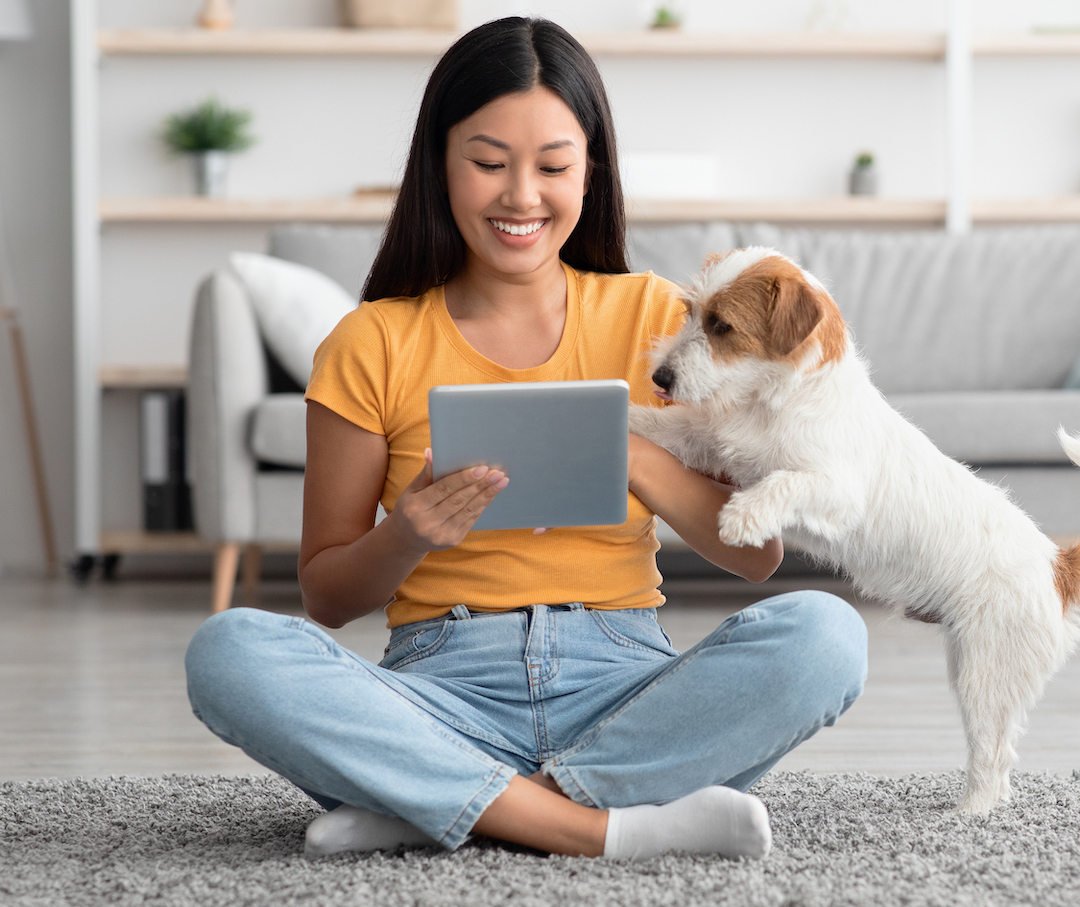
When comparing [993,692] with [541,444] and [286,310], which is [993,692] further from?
[286,310]

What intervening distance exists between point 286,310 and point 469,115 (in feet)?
6.74

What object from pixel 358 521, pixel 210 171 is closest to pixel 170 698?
pixel 358 521

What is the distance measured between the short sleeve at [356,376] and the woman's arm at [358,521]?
2 cm

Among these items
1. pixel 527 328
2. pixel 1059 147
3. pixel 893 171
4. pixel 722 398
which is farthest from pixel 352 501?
pixel 1059 147

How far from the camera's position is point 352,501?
1.53m

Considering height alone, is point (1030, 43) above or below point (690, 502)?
above

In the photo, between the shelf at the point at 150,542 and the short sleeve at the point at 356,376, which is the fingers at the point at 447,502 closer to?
the short sleeve at the point at 356,376

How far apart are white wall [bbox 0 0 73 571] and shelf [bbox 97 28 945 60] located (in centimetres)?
34

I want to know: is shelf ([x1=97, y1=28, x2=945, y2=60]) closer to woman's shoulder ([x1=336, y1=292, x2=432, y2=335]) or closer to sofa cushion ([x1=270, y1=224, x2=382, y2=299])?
sofa cushion ([x1=270, y1=224, x2=382, y2=299])

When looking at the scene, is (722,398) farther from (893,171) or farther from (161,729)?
(893,171)

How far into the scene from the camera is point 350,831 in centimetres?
131

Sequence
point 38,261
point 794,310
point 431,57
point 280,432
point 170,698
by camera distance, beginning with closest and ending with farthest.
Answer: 1. point 794,310
2. point 170,698
3. point 280,432
4. point 431,57
5. point 38,261

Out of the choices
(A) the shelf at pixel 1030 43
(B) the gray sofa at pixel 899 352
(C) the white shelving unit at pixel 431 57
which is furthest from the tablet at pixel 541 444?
(A) the shelf at pixel 1030 43

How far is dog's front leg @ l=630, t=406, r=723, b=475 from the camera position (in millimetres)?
1521
